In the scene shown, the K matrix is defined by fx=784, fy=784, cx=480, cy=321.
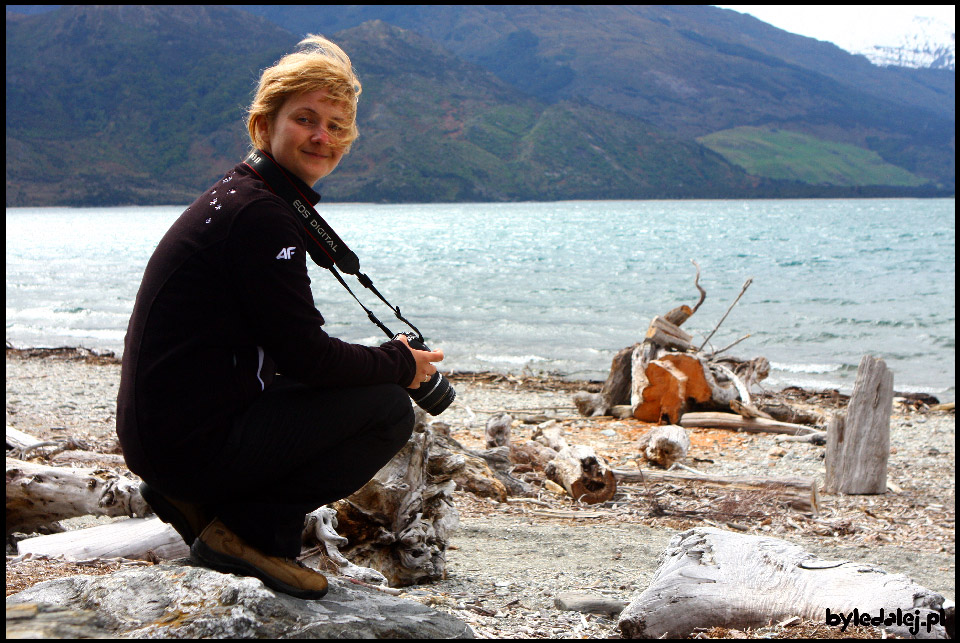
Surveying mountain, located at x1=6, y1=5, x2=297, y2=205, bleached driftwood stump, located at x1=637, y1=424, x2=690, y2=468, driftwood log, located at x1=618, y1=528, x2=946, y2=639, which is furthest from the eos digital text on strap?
mountain, located at x1=6, y1=5, x2=297, y2=205

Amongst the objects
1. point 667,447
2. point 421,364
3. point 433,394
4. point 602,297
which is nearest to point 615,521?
point 667,447

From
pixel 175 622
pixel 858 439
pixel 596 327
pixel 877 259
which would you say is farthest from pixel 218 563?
pixel 877 259

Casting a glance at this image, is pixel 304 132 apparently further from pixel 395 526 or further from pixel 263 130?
pixel 395 526

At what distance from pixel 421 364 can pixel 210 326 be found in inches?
30.4

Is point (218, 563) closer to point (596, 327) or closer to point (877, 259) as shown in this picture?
point (596, 327)

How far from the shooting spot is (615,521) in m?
5.68

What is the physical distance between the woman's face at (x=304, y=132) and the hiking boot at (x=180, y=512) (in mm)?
1214

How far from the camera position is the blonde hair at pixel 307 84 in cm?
270

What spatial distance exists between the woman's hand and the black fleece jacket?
1.30 feet

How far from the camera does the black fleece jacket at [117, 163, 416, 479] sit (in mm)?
2400

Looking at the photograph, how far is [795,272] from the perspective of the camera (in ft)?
131

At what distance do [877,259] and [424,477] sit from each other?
4936 cm

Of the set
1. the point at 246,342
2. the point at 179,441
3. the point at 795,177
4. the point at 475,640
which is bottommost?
the point at 475,640

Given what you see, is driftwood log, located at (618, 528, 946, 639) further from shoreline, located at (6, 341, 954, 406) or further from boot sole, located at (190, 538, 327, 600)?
shoreline, located at (6, 341, 954, 406)
